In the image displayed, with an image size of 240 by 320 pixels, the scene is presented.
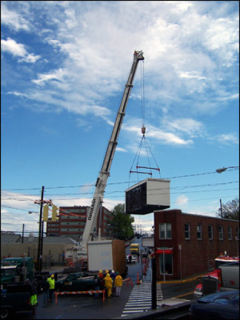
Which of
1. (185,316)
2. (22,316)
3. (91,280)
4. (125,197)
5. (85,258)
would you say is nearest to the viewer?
(185,316)

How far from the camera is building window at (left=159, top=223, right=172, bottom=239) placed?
1088 inches

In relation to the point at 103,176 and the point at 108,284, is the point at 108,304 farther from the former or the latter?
the point at 103,176

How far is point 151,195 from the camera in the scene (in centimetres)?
2727

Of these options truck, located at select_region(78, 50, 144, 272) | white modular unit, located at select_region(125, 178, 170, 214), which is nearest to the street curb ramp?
white modular unit, located at select_region(125, 178, 170, 214)

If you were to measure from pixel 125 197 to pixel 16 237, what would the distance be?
185 feet

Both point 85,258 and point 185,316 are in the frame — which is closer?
point 185,316

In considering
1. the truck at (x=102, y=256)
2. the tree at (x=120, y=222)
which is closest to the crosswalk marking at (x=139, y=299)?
the truck at (x=102, y=256)

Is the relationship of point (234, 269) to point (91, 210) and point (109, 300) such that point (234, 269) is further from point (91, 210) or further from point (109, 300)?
point (91, 210)

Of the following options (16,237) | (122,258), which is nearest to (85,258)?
(122,258)

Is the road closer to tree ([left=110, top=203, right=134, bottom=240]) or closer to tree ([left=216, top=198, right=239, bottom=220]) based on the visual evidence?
tree ([left=216, top=198, right=239, bottom=220])

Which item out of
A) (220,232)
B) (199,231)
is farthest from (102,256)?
(220,232)

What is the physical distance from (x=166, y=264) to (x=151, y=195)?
6.03m

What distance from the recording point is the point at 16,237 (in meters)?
79.3

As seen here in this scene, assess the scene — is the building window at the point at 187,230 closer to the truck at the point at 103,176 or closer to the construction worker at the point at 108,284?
the truck at the point at 103,176
